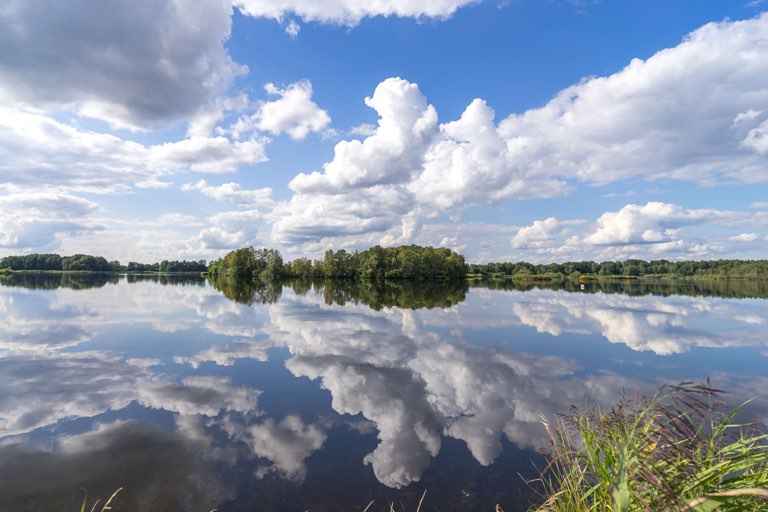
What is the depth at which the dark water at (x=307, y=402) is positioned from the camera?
6.77m

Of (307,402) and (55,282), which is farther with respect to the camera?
(55,282)

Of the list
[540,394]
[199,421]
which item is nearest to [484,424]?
[540,394]

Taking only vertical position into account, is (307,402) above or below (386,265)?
below

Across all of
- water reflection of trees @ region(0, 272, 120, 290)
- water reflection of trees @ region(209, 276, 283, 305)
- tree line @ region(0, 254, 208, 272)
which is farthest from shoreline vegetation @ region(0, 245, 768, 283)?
water reflection of trees @ region(209, 276, 283, 305)

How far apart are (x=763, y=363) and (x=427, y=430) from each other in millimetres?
16512

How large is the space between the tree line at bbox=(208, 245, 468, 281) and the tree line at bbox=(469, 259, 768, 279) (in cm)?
5175

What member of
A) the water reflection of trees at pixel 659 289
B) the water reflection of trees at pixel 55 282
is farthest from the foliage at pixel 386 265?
the water reflection of trees at pixel 55 282

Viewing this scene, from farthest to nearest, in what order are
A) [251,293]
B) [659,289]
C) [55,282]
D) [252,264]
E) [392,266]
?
[252,264] < [392,266] < [55,282] < [659,289] < [251,293]

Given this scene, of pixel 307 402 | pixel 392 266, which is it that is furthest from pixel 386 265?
pixel 307 402

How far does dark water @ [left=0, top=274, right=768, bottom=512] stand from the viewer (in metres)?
6.77

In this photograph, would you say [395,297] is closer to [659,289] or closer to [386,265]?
[659,289]

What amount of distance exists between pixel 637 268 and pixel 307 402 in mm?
193384

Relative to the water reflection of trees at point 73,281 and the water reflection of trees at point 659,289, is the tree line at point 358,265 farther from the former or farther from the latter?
the water reflection of trees at point 659,289

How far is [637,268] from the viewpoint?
552ft
